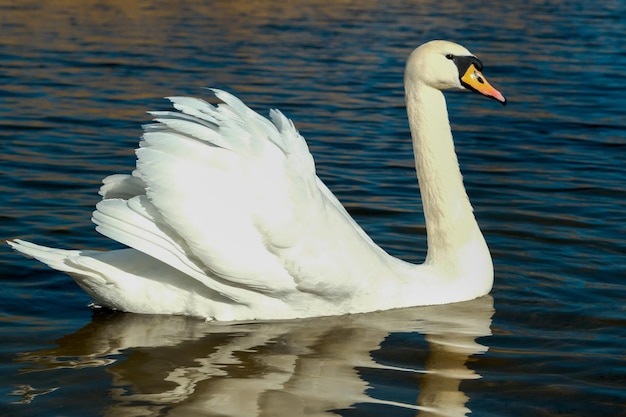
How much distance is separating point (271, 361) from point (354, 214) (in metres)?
3.08

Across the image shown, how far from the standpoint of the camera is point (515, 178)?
9742mm

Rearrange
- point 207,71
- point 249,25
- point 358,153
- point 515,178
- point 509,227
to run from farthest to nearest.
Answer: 1. point 249,25
2. point 207,71
3. point 358,153
4. point 515,178
5. point 509,227

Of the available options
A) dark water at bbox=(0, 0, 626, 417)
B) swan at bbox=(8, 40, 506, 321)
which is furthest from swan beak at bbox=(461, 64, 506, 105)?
dark water at bbox=(0, 0, 626, 417)

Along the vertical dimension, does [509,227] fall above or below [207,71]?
below

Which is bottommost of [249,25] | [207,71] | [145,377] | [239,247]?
[145,377]

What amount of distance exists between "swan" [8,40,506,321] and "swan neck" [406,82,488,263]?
383 mm

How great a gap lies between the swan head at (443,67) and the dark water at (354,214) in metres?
1.24

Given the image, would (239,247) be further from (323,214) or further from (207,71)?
(207,71)

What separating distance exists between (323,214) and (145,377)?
1.24 metres

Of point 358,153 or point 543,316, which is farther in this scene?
point 358,153

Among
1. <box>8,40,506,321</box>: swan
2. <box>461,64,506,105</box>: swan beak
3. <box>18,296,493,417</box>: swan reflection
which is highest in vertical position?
<box>461,64,506,105</box>: swan beak

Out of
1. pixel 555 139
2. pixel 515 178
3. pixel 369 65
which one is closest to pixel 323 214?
pixel 515 178

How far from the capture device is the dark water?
520 cm

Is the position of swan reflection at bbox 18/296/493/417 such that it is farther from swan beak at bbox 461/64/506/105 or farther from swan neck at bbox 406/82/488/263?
swan beak at bbox 461/64/506/105
